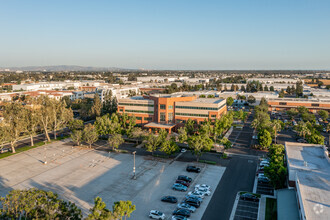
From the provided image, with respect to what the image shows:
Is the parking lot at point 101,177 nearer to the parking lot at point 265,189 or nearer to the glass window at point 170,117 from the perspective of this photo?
the parking lot at point 265,189

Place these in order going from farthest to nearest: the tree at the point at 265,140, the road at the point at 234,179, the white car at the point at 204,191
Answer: the tree at the point at 265,140 < the white car at the point at 204,191 < the road at the point at 234,179

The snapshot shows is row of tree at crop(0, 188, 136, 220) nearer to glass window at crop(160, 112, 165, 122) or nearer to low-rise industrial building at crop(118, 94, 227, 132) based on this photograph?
low-rise industrial building at crop(118, 94, 227, 132)

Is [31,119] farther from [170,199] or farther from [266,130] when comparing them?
[266,130]

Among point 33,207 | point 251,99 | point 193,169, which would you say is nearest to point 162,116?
point 193,169

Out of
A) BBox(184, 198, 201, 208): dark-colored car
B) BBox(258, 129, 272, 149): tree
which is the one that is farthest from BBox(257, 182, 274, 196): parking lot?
BBox(258, 129, 272, 149): tree

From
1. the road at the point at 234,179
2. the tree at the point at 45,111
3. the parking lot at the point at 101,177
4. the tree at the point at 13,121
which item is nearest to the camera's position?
the road at the point at 234,179

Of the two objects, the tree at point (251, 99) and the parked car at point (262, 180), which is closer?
the parked car at point (262, 180)

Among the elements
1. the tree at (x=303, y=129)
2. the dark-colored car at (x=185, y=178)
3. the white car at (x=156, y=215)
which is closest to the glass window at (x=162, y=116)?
the dark-colored car at (x=185, y=178)
